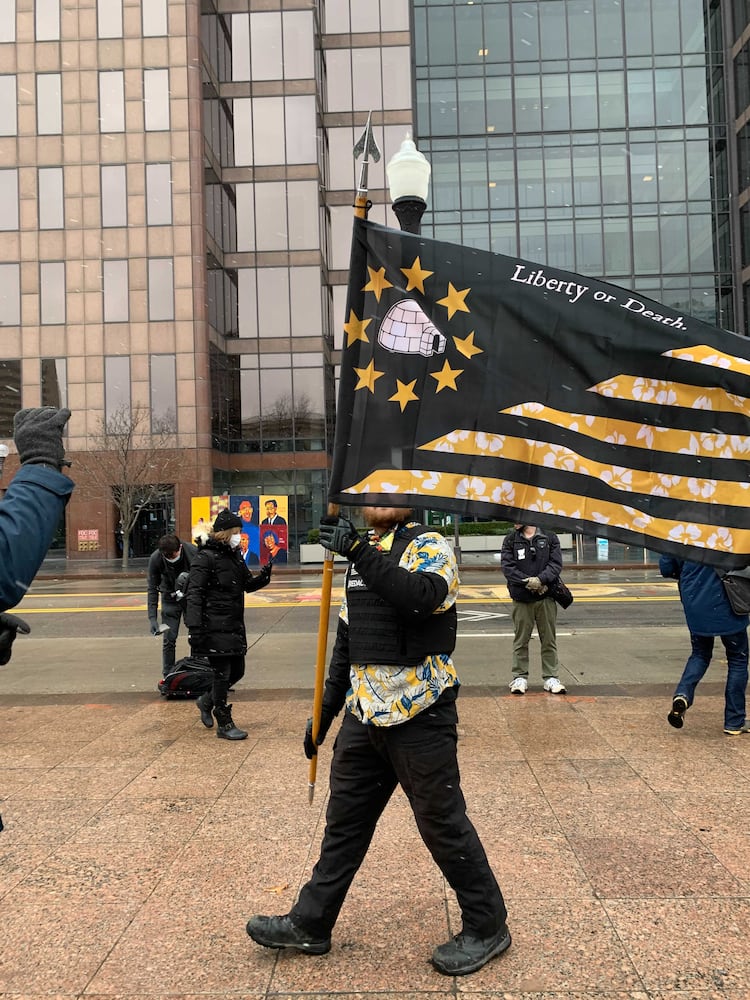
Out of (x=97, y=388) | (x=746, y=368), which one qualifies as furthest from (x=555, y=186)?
(x=746, y=368)

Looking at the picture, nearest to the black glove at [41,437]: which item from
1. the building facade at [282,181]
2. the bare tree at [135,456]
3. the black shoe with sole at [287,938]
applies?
the black shoe with sole at [287,938]

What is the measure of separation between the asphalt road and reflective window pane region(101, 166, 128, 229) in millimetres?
23855

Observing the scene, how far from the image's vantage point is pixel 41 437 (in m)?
2.19

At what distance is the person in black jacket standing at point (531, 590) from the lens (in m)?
8.10

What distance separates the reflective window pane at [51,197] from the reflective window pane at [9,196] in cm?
114

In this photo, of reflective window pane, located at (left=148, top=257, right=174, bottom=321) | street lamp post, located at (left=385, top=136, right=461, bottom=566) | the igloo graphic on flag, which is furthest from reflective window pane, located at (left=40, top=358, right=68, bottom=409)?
the igloo graphic on flag

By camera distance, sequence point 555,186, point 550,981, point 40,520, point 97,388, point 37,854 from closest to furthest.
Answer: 1. point 40,520
2. point 550,981
3. point 37,854
4. point 97,388
5. point 555,186

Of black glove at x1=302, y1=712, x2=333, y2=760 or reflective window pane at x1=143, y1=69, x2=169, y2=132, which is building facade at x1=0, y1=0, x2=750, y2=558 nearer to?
reflective window pane at x1=143, y1=69, x2=169, y2=132

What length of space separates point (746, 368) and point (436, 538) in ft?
5.42

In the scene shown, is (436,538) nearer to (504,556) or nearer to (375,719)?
(375,719)

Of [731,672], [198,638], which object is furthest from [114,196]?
[731,672]

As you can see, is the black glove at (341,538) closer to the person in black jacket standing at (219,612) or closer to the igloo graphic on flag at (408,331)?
the igloo graphic on flag at (408,331)

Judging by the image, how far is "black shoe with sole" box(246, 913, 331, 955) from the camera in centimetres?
318

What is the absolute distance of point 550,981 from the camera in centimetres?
298
